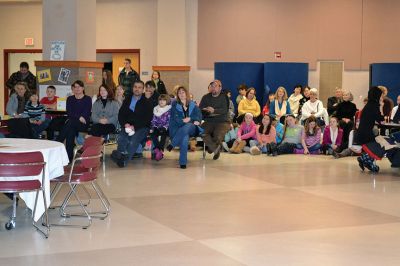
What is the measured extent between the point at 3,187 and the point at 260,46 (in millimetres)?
12290

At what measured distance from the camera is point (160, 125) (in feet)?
38.1

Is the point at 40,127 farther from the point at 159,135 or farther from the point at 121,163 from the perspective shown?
the point at 159,135

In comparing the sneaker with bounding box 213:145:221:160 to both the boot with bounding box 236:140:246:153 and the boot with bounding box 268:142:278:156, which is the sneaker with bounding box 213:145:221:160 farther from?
the boot with bounding box 268:142:278:156

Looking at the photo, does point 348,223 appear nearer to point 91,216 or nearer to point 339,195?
point 339,195

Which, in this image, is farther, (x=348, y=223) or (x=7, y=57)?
(x=7, y=57)

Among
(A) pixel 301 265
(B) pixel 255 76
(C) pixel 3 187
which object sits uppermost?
(B) pixel 255 76

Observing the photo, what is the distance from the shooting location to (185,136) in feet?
36.4

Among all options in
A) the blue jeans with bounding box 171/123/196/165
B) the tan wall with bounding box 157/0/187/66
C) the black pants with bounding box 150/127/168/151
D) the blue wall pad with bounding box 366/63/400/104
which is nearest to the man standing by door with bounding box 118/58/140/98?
the tan wall with bounding box 157/0/187/66

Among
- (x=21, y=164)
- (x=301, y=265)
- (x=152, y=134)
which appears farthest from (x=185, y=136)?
(x=301, y=265)

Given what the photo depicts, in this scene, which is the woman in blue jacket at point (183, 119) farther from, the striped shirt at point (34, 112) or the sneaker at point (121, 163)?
the striped shirt at point (34, 112)

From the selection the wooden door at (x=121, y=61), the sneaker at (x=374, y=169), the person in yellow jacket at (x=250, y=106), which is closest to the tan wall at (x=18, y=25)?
the wooden door at (x=121, y=61)

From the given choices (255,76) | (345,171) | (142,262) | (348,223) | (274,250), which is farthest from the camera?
(255,76)

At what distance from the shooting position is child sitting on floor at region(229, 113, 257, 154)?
13422mm

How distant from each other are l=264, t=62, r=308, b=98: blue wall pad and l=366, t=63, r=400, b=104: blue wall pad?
1741 millimetres
